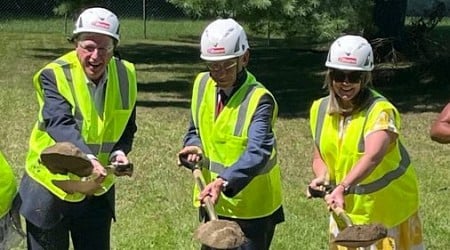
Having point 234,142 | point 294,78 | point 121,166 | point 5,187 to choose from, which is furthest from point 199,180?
point 294,78

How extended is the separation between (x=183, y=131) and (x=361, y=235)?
25.8 ft

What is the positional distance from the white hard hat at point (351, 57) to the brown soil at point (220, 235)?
0.95m

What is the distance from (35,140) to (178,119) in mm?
8395

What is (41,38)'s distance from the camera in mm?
26203

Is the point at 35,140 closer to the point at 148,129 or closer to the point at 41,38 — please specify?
the point at 148,129

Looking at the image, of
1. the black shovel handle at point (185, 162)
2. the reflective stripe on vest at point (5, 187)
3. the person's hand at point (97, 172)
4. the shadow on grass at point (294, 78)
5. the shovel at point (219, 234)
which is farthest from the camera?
the shadow on grass at point (294, 78)

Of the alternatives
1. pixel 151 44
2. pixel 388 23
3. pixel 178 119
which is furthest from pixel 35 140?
pixel 151 44

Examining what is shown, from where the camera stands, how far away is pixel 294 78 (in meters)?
18.9

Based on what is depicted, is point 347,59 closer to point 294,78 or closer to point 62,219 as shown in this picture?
point 62,219

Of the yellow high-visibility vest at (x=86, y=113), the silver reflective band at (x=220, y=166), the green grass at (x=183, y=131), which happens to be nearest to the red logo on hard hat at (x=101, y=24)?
the yellow high-visibility vest at (x=86, y=113)

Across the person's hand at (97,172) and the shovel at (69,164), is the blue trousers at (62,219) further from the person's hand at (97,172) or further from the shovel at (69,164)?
the person's hand at (97,172)

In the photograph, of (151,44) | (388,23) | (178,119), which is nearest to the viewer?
(178,119)

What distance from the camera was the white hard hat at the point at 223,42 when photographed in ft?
16.6

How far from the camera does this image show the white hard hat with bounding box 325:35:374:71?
5145 millimetres
